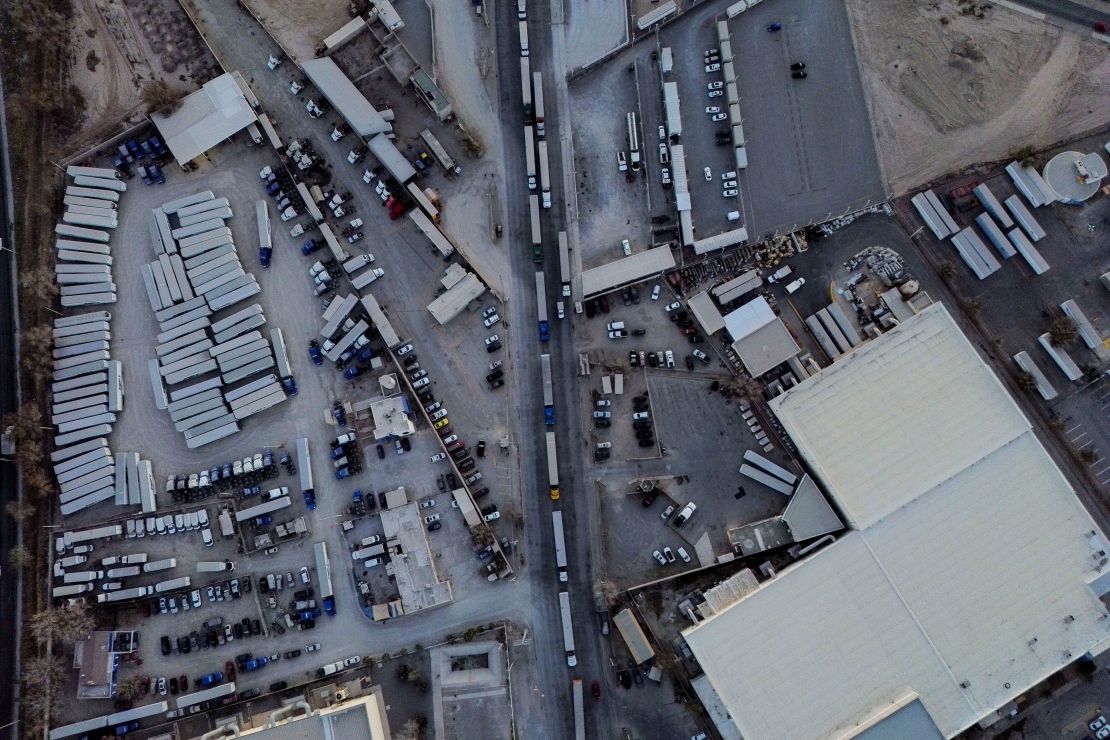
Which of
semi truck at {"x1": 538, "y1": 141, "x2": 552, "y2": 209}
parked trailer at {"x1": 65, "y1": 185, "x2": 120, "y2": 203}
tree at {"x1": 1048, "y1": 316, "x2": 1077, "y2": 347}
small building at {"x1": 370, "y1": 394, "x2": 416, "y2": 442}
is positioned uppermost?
parked trailer at {"x1": 65, "y1": 185, "x2": 120, "y2": 203}

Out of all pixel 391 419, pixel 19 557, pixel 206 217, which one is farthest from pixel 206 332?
pixel 19 557

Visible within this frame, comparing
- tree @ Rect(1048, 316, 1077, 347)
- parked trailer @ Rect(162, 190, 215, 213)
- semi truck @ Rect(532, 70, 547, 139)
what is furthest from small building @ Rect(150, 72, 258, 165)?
tree @ Rect(1048, 316, 1077, 347)

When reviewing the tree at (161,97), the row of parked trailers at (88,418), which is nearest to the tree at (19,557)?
the row of parked trailers at (88,418)

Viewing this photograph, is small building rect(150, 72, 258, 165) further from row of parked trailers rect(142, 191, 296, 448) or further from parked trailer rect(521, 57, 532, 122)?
parked trailer rect(521, 57, 532, 122)

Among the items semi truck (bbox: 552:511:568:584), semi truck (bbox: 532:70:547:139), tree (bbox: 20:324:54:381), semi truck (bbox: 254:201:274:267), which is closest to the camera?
semi truck (bbox: 552:511:568:584)

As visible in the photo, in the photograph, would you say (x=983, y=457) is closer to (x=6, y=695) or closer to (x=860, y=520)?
(x=860, y=520)

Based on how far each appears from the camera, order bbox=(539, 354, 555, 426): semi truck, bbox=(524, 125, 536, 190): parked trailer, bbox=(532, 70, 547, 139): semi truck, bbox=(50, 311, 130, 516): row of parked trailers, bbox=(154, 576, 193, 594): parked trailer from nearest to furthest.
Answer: bbox=(154, 576, 193, 594): parked trailer
bbox=(539, 354, 555, 426): semi truck
bbox=(50, 311, 130, 516): row of parked trailers
bbox=(524, 125, 536, 190): parked trailer
bbox=(532, 70, 547, 139): semi truck

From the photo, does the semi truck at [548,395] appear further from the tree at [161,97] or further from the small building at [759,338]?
the tree at [161,97]

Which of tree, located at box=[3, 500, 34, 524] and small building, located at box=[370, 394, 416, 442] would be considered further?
small building, located at box=[370, 394, 416, 442]
